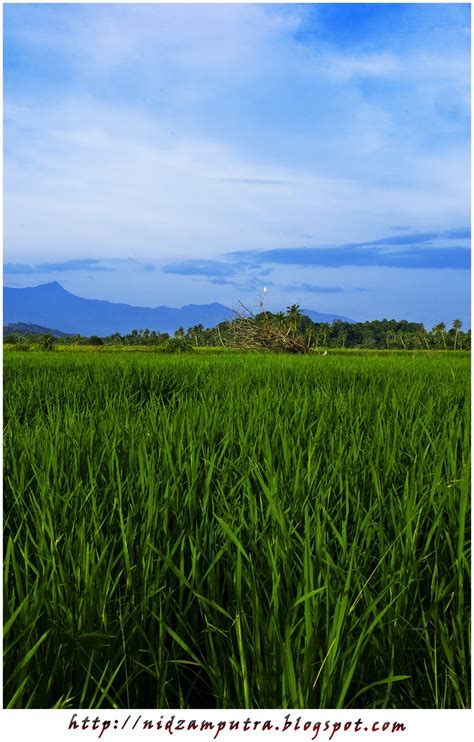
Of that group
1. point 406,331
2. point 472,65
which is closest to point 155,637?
point 472,65

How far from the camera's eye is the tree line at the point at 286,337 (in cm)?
1998

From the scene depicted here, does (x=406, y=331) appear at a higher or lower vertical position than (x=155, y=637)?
higher

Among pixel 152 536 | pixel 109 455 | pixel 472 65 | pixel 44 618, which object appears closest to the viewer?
pixel 44 618

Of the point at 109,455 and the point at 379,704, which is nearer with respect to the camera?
the point at 379,704

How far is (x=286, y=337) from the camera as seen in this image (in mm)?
19828

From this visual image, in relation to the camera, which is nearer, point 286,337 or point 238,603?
point 238,603

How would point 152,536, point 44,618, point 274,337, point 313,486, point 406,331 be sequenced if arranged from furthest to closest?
point 406,331 < point 274,337 < point 313,486 < point 152,536 < point 44,618

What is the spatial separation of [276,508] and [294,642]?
A: 260mm

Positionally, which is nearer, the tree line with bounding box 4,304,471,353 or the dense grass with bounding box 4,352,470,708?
the dense grass with bounding box 4,352,470,708

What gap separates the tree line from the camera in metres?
20.0

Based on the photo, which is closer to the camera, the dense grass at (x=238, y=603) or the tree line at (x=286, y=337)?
the dense grass at (x=238, y=603)

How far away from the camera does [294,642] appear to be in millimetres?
926

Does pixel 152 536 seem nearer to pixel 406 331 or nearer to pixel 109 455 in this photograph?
pixel 109 455

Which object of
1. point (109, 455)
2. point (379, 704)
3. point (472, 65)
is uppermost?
point (472, 65)
